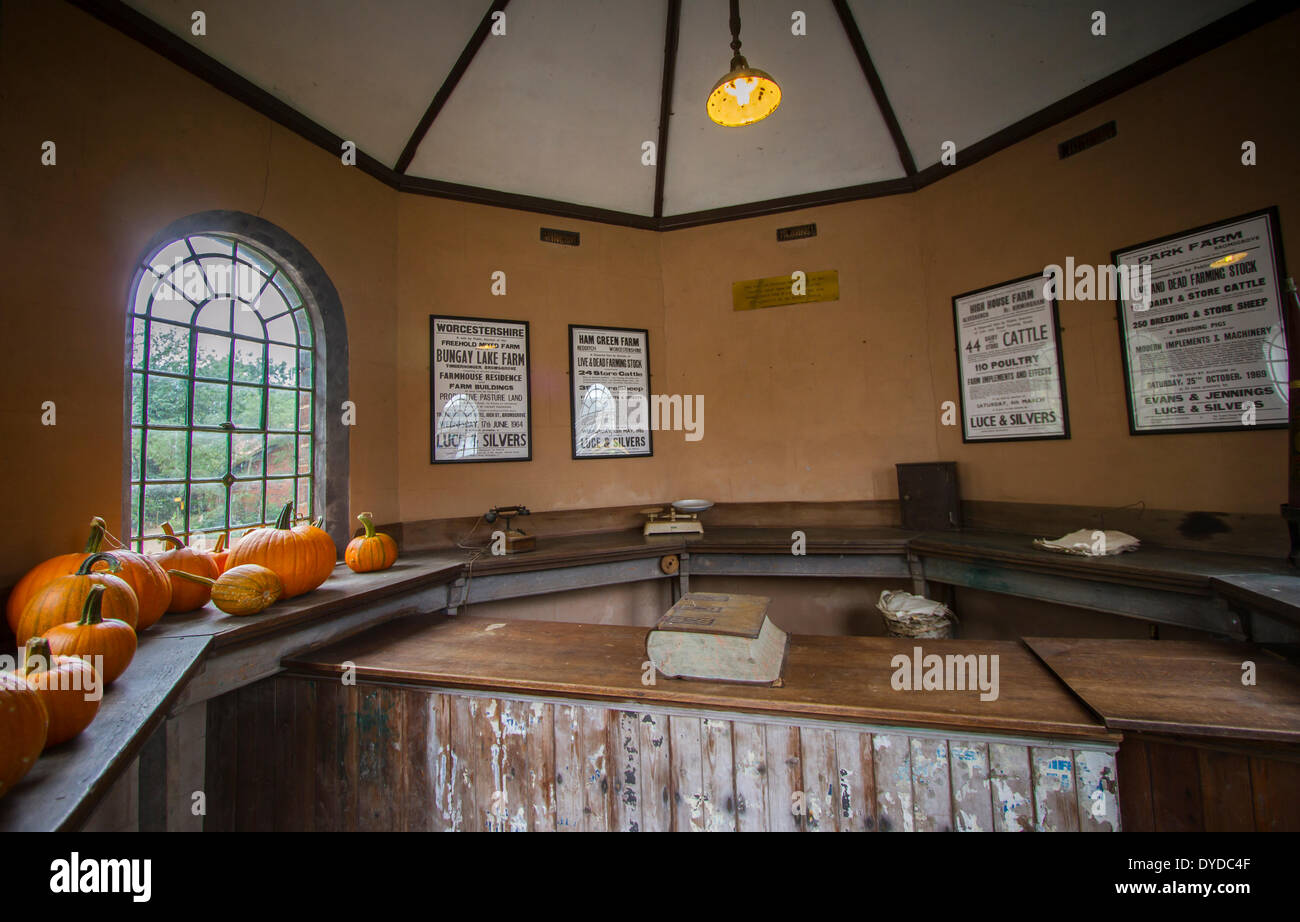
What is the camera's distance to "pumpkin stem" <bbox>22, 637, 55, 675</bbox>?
43.5 inches

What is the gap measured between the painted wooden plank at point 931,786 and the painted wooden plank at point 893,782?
0.01 metres

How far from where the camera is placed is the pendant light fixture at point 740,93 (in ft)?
8.11

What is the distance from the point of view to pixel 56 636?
128 centimetres

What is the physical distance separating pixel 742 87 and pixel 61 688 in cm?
309

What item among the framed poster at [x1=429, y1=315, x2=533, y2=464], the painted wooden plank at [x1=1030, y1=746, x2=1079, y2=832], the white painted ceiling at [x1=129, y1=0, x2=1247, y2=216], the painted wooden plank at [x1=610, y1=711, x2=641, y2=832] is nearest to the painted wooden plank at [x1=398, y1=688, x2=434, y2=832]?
the painted wooden plank at [x1=610, y1=711, x2=641, y2=832]

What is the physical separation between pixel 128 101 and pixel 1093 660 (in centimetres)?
406

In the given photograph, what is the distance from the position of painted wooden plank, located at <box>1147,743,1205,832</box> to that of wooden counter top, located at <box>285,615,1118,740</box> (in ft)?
0.74

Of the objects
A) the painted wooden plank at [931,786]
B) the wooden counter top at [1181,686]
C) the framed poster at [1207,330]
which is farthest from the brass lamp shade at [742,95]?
the painted wooden plank at [931,786]

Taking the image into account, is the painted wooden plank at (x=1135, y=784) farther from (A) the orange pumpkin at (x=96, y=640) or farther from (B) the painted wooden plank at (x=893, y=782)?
(A) the orange pumpkin at (x=96, y=640)

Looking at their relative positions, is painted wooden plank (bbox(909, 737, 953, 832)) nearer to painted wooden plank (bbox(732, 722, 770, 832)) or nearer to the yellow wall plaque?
painted wooden plank (bbox(732, 722, 770, 832))

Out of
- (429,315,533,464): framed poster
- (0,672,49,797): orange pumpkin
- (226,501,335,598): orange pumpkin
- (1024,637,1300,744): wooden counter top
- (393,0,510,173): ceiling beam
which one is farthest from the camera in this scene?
(429,315,533,464): framed poster

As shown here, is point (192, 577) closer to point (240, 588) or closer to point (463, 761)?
point (240, 588)

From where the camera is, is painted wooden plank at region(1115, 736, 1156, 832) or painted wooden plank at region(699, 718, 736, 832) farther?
painted wooden plank at region(699, 718, 736, 832)
